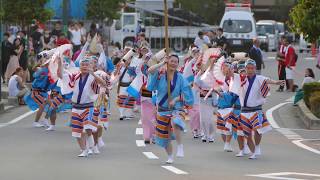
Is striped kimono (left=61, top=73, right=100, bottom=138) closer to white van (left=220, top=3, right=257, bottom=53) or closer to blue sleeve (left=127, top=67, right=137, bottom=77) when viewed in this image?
blue sleeve (left=127, top=67, right=137, bottom=77)

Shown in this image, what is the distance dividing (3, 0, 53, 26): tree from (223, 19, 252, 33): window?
13827 millimetres

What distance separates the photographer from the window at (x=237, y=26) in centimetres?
4816

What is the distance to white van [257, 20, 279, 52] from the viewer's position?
61.5m

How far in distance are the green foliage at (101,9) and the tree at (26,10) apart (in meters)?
22.3

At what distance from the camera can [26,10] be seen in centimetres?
3622

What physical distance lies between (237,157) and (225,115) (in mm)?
1097

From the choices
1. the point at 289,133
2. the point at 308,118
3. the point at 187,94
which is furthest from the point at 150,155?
the point at 308,118

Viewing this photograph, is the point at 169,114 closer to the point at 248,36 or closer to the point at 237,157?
the point at 237,157

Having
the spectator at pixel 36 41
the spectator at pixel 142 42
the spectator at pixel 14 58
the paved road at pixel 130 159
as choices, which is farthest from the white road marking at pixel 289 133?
the spectator at pixel 36 41

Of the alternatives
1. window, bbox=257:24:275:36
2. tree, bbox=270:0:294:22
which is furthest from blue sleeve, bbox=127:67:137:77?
tree, bbox=270:0:294:22

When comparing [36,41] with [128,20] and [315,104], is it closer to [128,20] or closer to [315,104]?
[315,104]

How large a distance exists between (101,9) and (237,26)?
13.7m

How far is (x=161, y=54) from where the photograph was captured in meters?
16.1

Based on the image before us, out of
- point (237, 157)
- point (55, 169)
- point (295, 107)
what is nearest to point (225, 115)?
point (237, 157)
